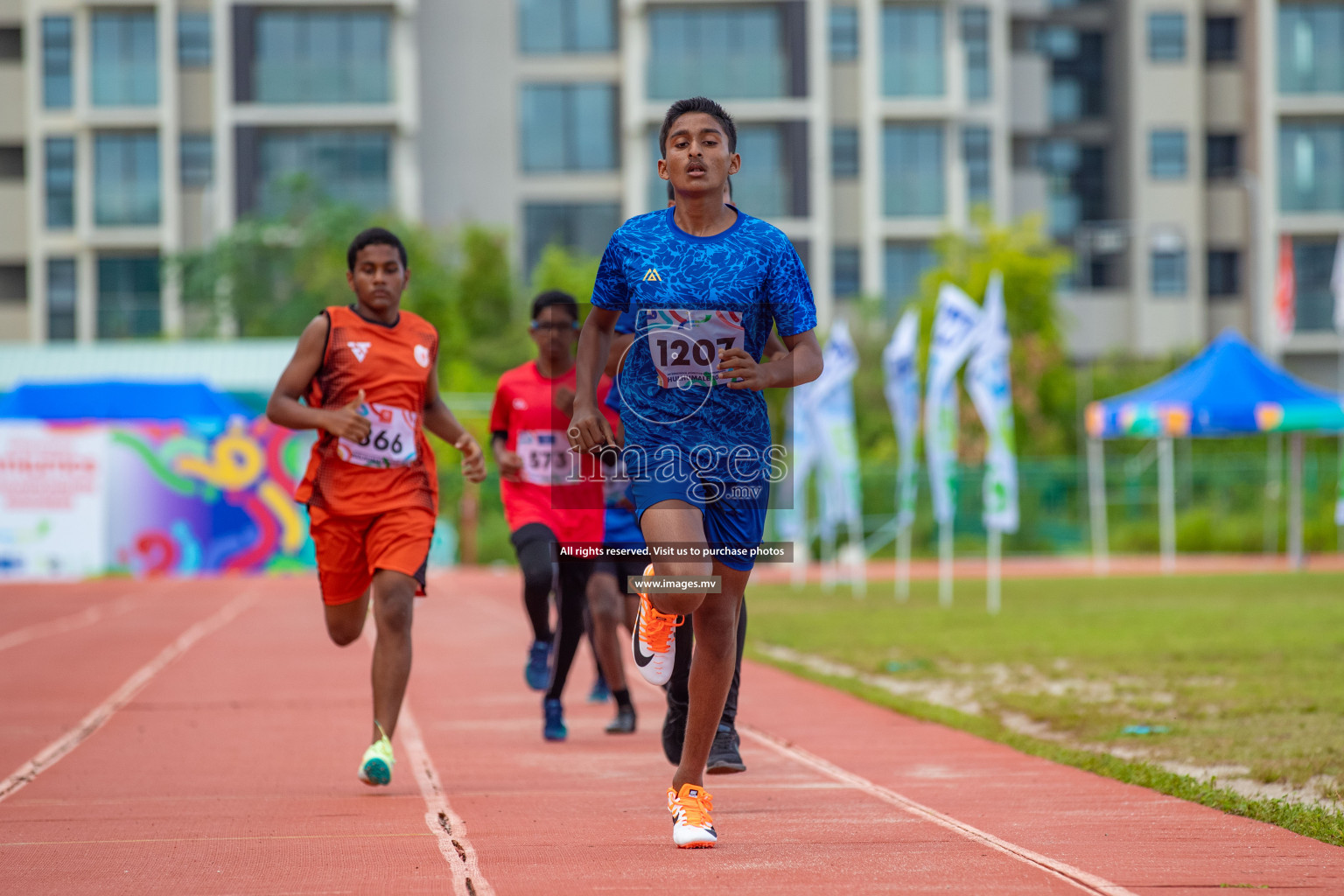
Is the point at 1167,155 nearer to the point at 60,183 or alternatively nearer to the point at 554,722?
the point at 60,183

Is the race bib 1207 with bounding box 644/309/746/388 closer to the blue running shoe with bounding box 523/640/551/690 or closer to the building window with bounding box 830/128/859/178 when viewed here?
the blue running shoe with bounding box 523/640/551/690

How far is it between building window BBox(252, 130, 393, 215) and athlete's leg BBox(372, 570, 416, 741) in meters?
41.8

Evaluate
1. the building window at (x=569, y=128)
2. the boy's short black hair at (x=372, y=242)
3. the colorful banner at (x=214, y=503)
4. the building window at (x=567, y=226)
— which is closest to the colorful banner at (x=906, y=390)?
the colorful banner at (x=214, y=503)

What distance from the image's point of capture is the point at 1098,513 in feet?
115

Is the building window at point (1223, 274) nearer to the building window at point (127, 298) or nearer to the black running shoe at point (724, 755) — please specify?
the building window at point (127, 298)

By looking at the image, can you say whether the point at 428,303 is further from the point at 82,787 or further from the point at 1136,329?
the point at 82,787

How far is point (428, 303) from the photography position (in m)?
43.0

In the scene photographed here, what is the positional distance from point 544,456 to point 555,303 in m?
0.81

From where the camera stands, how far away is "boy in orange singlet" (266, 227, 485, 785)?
22.0ft

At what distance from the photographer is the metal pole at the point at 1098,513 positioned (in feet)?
101

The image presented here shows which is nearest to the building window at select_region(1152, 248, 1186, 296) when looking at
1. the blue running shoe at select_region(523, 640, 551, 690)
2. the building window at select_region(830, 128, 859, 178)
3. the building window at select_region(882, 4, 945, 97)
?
the building window at select_region(882, 4, 945, 97)

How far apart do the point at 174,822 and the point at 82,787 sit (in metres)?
1.18

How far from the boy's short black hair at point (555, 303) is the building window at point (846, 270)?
41.0 meters

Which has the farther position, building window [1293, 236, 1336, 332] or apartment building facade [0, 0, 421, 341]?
building window [1293, 236, 1336, 332]
